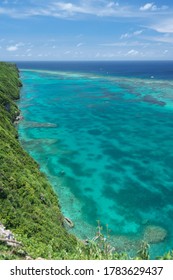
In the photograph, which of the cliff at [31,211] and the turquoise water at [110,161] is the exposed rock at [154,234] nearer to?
the turquoise water at [110,161]

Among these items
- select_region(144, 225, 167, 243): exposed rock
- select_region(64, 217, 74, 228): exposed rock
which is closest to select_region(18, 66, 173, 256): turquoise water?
select_region(144, 225, 167, 243): exposed rock

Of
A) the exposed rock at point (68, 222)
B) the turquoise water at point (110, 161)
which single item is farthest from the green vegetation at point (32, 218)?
the turquoise water at point (110, 161)

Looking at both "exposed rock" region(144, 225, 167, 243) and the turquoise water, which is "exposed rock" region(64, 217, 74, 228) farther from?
"exposed rock" region(144, 225, 167, 243)

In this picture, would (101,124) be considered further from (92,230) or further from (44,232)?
(44,232)

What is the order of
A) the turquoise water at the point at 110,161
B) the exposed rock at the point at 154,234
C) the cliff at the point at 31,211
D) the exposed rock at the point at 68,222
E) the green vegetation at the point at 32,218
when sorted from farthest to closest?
the turquoise water at the point at 110,161
the exposed rock at the point at 68,222
the exposed rock at the point at 154,234
the cliff at the point at 31,211
the green vegetation at the point at 32,218

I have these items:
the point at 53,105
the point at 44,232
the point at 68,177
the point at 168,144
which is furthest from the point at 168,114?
the point at 44,232

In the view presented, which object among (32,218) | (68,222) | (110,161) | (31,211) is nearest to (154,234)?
(68,222)

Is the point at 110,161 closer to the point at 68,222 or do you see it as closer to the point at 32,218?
the point at 68,222
